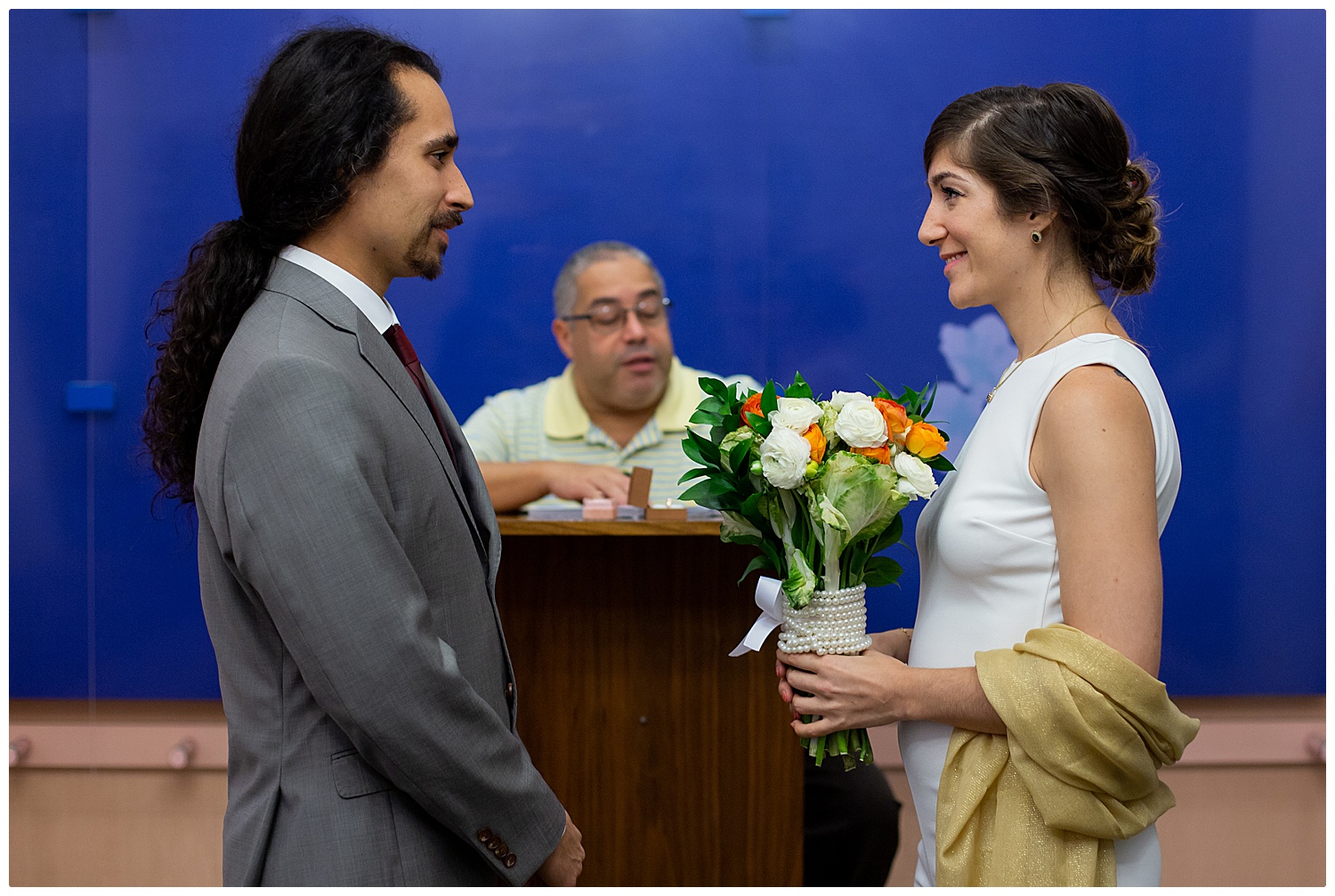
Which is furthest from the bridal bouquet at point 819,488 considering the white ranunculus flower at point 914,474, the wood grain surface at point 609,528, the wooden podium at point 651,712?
the wooden podium at point 651,712

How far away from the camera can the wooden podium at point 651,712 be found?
8.14 feet

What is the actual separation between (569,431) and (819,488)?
2.21 meters

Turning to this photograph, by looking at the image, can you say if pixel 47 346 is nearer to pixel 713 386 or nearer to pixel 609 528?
pixel 609 528

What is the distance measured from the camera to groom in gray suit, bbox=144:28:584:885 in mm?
1349

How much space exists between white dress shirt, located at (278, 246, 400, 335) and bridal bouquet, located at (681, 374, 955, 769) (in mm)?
530

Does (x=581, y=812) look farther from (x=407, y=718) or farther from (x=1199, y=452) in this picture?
(x=1199, y=452)

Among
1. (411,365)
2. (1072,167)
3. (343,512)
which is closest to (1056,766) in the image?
(1072,167)

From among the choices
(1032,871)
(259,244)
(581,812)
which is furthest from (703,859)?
(259,244)

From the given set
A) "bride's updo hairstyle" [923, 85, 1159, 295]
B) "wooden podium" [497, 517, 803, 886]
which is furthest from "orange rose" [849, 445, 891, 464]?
"wooden podium" [497, 517, 803, 886]

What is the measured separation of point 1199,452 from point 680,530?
2.29 metres

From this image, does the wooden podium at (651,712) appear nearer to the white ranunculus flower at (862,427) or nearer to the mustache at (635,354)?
the white ranunculus flower at (862,427)

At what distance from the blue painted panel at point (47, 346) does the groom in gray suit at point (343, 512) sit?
7.33 ft

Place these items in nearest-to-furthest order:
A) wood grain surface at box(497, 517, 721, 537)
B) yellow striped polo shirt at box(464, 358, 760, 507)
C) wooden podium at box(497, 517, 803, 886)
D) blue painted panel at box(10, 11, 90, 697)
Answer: wood grain surface at box(497, 517, 721, 537) → wooden podium at box(497, 517, 803, 886) → blue painted panel at box(10, 11, 90, 697) → yellow striped polo shirt at box(464, 358, 760, 507)

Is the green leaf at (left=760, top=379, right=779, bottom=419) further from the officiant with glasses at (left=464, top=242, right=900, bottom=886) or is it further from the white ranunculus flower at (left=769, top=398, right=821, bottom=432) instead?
the officiant with glasses at (left=464, top=242, right=900, bottom=886)
